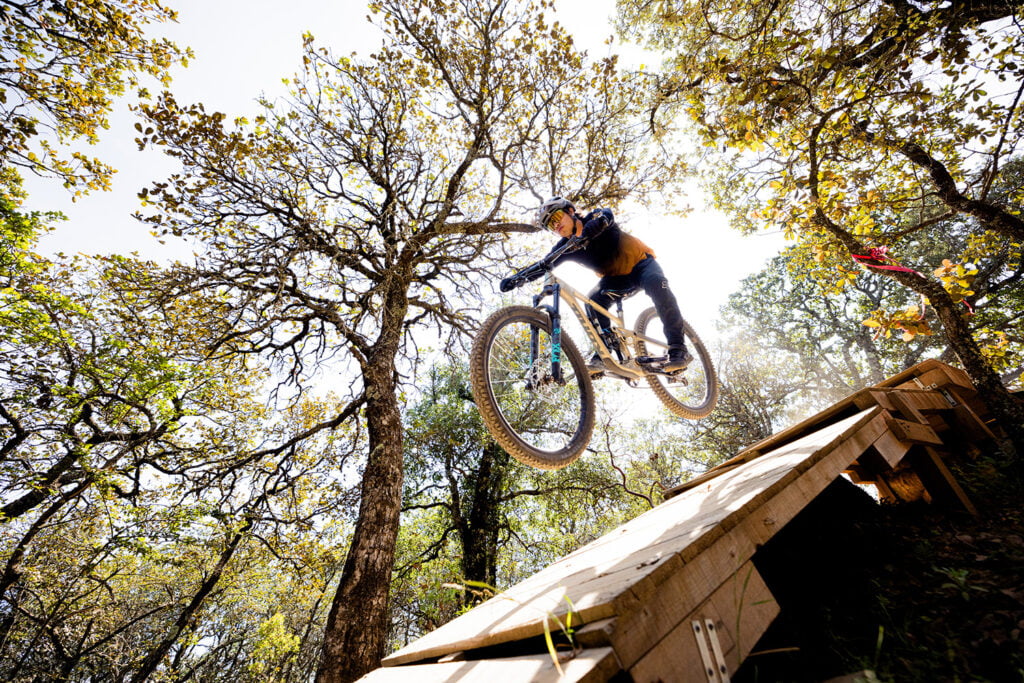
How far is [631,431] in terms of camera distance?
53.0 ft

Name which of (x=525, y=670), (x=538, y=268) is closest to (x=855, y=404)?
(x=538, y=268)

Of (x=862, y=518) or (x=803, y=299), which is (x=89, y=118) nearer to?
(x=862, y=518)

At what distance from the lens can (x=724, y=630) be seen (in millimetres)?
932

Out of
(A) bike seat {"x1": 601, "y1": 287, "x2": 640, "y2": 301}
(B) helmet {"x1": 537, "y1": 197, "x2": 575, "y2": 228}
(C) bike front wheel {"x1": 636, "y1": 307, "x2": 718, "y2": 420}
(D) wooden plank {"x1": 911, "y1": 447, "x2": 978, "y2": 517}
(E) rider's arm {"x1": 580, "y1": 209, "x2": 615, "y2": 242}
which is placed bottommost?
(D) wooden plank {"x1": 911, "y1": 447, "x2": 978, "y2": 517}

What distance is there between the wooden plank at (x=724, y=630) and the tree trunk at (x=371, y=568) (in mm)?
3702

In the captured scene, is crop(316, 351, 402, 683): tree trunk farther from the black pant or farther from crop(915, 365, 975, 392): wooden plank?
crop(915, 365, 975, 392): wooden plank

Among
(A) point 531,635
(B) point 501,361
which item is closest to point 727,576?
(A) point 531,635

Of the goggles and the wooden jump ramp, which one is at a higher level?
the goggles

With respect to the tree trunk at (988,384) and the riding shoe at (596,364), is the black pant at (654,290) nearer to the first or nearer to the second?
the riding shoe at (596,364)

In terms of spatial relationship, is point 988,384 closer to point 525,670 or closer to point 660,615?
point 660,615

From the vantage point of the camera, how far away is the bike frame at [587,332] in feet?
10.6

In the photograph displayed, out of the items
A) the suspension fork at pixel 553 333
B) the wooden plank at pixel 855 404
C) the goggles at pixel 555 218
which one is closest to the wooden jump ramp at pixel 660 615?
the wooden plank at pixel 855 404

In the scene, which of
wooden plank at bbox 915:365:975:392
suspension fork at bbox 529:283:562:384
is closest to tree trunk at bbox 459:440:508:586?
suspension fork at bbox 529:283:562:384

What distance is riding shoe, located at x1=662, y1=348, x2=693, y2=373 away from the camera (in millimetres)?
4211
